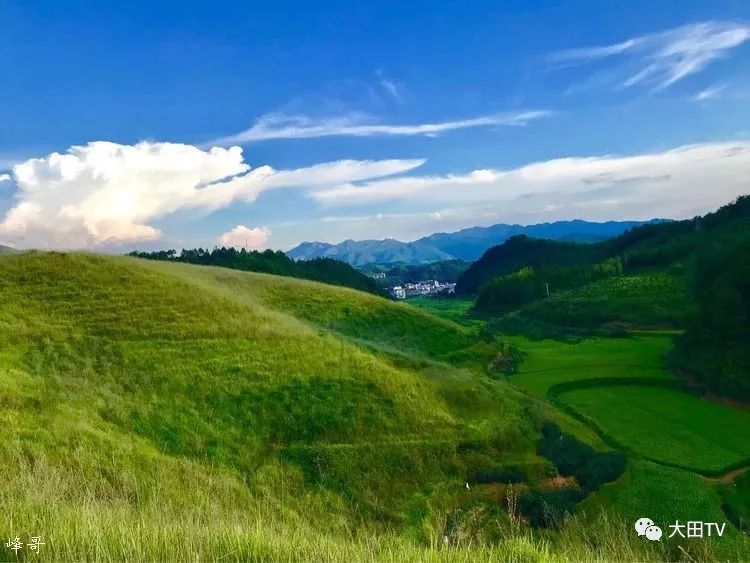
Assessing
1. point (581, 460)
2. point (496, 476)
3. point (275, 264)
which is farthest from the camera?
point (275, 264)

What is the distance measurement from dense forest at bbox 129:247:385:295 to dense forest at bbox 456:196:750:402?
38.7 m

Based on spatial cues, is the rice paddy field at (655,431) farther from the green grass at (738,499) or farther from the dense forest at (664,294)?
the dense forest at (664,294)

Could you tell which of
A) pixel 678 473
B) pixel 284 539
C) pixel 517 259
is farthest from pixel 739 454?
pixel 517 259

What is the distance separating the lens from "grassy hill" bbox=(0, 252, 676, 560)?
18.0 feet

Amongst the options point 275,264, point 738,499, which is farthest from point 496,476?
point 275,264

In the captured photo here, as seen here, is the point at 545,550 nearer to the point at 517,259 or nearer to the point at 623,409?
the point at 623,409

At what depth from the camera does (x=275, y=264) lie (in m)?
131

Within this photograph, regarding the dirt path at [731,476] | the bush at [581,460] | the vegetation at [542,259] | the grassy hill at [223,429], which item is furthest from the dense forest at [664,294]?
the grassy hill at [223,429]

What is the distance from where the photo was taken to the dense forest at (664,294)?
34.6 meters

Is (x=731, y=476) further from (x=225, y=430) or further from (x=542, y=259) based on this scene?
(x=542, y=259)

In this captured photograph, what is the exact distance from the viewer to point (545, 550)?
4930mm

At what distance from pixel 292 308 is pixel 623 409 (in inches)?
852

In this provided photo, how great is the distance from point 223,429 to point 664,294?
68988mm

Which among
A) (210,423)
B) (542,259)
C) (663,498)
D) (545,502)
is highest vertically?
(542,259)
